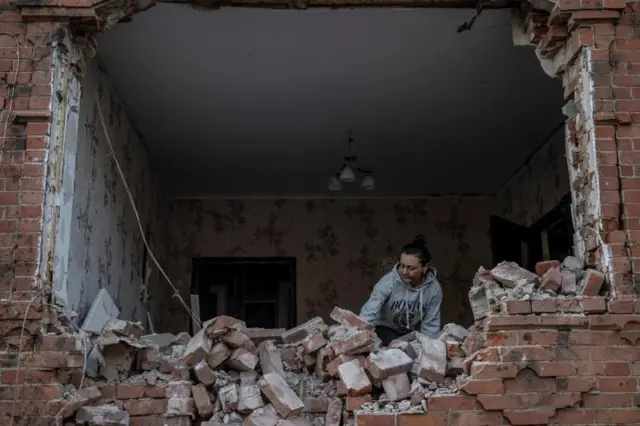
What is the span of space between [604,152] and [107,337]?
120 inches

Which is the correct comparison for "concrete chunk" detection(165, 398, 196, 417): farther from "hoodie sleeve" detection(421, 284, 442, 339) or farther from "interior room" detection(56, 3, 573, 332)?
"hoodie sleeve" detection(421, 284, 442, 339)

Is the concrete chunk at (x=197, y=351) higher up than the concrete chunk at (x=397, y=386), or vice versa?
the concrete chunk at (x=197, y=351)

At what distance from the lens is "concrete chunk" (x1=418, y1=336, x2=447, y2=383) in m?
3.79

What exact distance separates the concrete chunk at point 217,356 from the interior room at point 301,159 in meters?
1.00

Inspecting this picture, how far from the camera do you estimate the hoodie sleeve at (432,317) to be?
193 inches

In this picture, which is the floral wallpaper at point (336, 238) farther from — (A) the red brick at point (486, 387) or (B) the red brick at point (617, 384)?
(B) the red brick at point (617, 384)

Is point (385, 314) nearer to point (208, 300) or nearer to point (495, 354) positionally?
point (495, 354)

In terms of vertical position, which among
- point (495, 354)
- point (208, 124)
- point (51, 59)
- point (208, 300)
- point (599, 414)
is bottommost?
point (599, 414)

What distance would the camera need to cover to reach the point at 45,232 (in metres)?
3.78

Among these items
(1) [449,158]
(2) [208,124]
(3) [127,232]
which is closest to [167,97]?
(2) [208,124]

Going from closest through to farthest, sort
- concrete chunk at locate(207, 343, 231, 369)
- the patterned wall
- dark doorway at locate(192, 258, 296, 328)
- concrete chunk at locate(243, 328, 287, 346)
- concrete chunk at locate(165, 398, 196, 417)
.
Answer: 1. concrete chunk at locate(165, 398, 196, 417)
2. concrete chunk at locate(207, 343, 231, 369)
3. concrete chunk at locate(243, 328, 287, 346)
4. the patterned wall
5. dark doorway at locate(192, 258, 296, 328)

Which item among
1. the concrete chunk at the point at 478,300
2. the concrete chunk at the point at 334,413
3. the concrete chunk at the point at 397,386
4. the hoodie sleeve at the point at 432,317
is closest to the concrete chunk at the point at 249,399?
the concrete chunk at the point at 334,413

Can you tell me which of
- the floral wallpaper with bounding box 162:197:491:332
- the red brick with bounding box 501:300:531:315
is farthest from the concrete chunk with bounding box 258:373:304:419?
the floral wallpaper with bounding box 162:197:491:332

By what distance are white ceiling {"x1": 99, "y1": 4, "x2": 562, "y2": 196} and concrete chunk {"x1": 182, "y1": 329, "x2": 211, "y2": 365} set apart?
2.16 m
